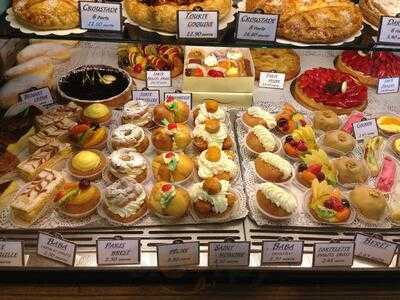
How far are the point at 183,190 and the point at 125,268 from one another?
467 mm

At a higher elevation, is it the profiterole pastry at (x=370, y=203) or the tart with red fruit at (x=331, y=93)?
the tart with red fruit at (x=331, y=93)

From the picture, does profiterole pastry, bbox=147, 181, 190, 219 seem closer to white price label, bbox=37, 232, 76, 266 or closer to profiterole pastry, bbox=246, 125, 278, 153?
white price label, bbox=37, 232, 76, 266

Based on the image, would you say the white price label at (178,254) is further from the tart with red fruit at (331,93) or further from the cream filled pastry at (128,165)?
the tart with red fruit at (331,93)

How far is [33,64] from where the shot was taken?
3135mm

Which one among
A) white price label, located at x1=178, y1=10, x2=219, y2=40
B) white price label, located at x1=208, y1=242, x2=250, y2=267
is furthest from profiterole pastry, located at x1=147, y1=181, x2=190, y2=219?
white price label, located at x1=178, y1=10, x2=219, y2=40

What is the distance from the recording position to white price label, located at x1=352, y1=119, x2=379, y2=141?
2.91m

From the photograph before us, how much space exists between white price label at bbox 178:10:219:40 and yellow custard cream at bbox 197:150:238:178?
730mm

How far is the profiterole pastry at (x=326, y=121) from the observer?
2.90 meters

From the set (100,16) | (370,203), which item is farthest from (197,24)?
(370,203)

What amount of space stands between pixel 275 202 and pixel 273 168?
0.24 m

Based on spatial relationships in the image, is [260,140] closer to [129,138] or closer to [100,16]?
[129,138]

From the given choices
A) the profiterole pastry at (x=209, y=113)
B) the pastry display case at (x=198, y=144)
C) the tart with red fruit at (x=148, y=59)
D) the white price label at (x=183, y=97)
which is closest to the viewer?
the pastry display case at (x=198, y=144)

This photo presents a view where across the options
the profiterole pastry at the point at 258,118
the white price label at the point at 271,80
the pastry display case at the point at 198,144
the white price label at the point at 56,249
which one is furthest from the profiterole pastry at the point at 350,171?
the white price label at the point at 56,249

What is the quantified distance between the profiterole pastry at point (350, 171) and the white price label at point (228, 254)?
70 cm
